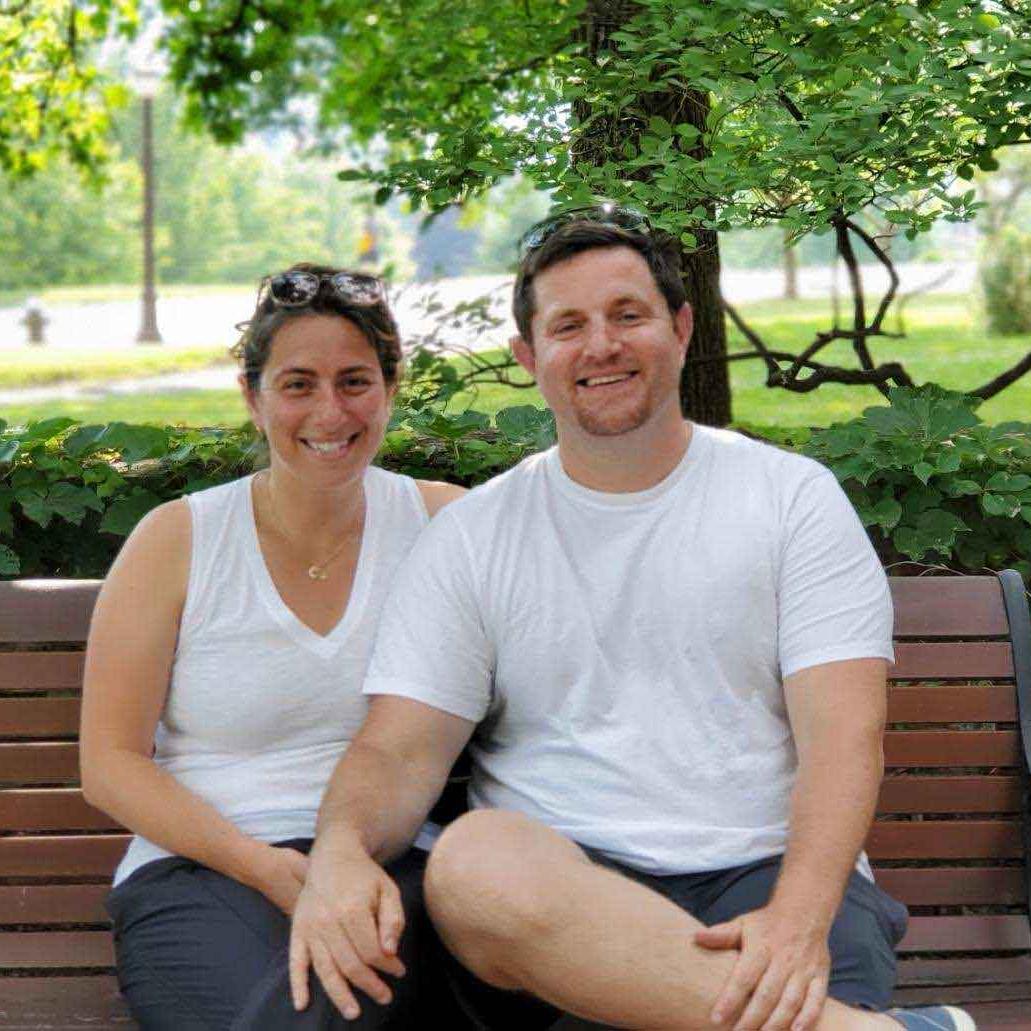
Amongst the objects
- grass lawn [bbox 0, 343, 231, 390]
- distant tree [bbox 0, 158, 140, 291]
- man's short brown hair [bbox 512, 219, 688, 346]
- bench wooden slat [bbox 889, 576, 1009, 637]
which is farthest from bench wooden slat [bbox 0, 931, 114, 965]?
distant tree [bbox 0, 158, 140, 291]

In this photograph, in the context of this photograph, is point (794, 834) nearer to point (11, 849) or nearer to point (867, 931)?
point (867, 931)

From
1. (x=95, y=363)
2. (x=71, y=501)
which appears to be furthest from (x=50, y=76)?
(x=95, y=363)

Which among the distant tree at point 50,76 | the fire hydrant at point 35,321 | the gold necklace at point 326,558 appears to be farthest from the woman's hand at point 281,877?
the fire hydrant at point 35,321

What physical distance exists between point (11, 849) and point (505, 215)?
8212 millimetres

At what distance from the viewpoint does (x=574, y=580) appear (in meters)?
2.84

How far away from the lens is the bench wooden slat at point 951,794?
3.29 meters

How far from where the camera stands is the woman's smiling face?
9.46 ft

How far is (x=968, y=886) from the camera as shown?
10.8ft

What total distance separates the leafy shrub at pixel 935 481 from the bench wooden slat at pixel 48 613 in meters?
1.64

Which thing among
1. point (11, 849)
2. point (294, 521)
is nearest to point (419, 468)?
point (294, 521)

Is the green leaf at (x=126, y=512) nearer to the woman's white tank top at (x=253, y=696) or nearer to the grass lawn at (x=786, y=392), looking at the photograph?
the woman's white tank top at (x=253, y=696)

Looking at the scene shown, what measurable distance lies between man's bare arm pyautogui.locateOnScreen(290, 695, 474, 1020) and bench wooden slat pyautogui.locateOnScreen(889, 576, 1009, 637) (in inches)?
37.5

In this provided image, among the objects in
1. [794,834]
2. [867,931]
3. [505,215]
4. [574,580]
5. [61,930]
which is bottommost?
[61,930]

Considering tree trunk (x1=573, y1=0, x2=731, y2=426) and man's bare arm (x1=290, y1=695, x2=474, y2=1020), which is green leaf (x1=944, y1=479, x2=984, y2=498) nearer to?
tree trunk (x1=573, y1=0, x2=731, y2=426)
